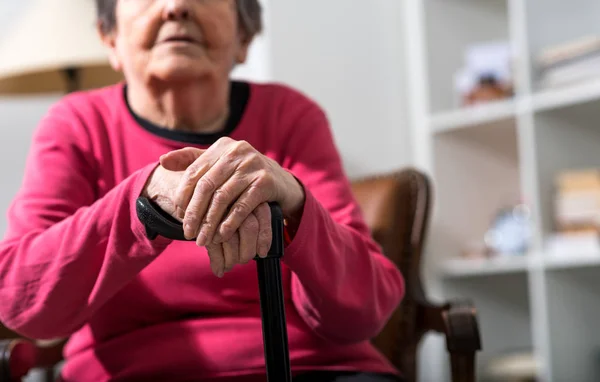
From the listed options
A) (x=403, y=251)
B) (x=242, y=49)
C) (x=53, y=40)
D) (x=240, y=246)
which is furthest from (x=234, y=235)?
(x=53, y=40)

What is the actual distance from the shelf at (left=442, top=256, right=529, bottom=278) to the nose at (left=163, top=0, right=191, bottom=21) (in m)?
1.50

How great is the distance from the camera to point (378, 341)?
5.11 feet

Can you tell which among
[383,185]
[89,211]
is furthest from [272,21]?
[89,211]

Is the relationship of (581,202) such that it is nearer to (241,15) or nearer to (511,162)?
(511,162)

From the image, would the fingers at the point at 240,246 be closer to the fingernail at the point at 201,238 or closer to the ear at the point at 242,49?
the fingernail at the point at 201,238

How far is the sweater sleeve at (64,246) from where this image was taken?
2.92 feet

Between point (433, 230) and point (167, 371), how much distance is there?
64.5 inches

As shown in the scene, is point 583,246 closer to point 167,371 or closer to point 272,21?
point 272,21

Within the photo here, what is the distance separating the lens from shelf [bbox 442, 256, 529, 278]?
2344mm

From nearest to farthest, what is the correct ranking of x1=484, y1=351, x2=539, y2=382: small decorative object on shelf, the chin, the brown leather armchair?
1. the chin
2. the brown leather armchair
3. x1=484, y1=351, x2=539, y2=382: small decorative object on shelf

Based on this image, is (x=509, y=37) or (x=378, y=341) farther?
(x=509, y=37)

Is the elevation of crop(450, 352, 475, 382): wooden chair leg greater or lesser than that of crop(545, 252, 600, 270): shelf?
greater

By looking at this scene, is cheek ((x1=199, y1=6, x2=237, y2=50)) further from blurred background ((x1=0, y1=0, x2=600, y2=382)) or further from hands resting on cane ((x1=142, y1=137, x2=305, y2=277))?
blurred background ((x1=0, y1=0, x2=600, y2=382))

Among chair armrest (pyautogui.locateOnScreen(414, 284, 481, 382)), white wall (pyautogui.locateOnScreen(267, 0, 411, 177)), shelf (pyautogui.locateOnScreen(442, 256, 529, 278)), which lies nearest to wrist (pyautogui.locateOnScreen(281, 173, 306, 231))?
chair armrest (pyautogui.locateOnScreen(414, 284, 481, 382))
